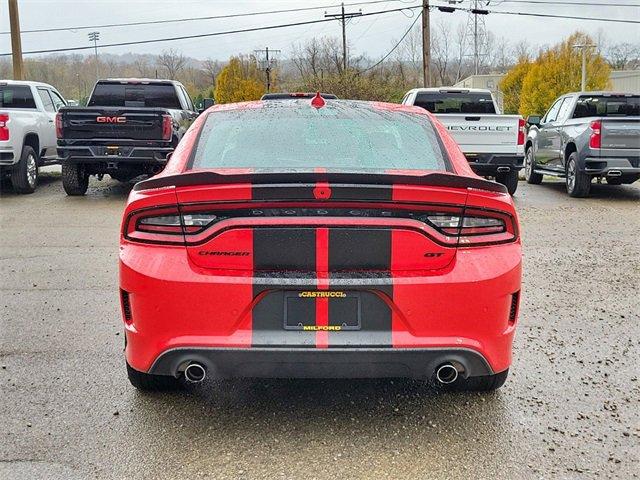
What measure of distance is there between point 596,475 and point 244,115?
2.76 meters

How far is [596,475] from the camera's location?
3012 mm

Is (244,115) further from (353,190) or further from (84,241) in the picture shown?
(84,241)

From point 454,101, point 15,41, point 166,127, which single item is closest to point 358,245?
point 166,127

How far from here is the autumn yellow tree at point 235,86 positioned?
47625 mm

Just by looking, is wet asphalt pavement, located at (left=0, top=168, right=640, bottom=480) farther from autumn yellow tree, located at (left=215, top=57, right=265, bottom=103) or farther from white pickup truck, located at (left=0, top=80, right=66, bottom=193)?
autumn yellow tree, located at (left=215, top=57, right=265, bottom=103)

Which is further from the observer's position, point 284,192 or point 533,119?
point 533,119

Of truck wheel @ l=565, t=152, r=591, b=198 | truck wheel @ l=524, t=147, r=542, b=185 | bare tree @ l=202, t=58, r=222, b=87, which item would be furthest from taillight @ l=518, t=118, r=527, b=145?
bare tree @ l=202, t=58, r=222, b=87

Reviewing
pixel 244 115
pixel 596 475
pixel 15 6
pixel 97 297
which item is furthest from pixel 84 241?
pixel 15 6

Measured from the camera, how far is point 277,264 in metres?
3.12

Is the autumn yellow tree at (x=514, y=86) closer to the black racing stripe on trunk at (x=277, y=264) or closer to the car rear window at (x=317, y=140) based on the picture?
the car rear window at (x=317, y=140)

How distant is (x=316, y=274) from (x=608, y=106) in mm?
12255

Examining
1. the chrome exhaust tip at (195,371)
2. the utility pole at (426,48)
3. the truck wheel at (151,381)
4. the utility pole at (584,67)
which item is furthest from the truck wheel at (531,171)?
the utility pole at (584,67)

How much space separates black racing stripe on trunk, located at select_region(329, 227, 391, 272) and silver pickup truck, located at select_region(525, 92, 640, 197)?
395 inches

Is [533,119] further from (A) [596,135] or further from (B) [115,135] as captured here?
(B) [115,135]
